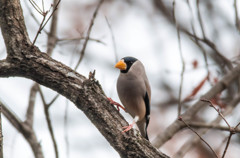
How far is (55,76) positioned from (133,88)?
1.42m

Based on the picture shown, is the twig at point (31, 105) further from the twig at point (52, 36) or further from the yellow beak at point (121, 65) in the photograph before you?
the yellow beak at point (121, 65)

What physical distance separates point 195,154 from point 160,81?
2725 mm

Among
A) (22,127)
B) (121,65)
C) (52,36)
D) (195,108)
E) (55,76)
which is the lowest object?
(195,108)

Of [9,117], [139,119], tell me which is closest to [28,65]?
[9,117]

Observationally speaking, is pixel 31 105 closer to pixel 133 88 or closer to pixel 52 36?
pixel 52 36

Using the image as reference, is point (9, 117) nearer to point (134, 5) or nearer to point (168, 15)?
point (168, 15)

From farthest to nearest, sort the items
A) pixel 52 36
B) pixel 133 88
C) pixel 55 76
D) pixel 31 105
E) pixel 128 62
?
pixel 52 36
pixel 31 105
pixel 128 62
pixel 133 88
pixel 55 76

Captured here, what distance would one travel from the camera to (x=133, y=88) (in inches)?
178

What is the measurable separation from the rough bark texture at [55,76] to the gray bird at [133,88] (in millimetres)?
1096

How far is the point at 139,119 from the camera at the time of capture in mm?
4887

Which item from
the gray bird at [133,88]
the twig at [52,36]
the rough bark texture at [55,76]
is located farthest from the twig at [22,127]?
the rough bark texture at [55,76]

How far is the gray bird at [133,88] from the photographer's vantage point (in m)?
4.54

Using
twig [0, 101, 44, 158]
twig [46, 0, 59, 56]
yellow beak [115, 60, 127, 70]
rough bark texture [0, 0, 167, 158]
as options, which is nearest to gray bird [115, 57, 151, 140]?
yellow beak [115, 60, 127, 70]

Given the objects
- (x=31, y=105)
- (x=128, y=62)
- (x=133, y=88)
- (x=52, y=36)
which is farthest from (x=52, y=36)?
(x=133, y=88)
